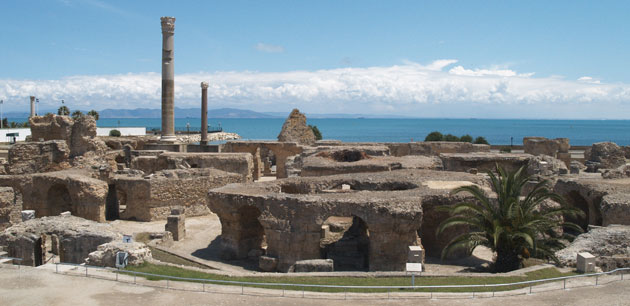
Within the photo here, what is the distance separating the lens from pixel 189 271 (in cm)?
1447

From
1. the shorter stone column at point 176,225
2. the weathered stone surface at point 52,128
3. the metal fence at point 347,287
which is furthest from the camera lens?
the weathered stone surface at point 52,128

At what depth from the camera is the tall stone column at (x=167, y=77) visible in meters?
36.4

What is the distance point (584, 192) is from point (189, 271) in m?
14.8

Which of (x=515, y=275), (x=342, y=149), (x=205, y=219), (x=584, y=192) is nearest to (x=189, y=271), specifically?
(x=515, y=275)

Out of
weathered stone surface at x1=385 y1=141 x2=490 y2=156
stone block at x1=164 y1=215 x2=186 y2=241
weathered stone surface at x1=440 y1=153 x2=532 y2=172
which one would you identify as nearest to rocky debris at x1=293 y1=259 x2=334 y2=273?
stone block at x1=164 y1=215 x2=186 y2=241

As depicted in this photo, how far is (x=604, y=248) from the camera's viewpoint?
14156 mm

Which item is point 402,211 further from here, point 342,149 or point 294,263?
point 342,149

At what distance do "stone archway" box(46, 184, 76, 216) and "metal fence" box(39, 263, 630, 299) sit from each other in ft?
40.2

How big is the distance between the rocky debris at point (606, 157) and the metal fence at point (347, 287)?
26.4m

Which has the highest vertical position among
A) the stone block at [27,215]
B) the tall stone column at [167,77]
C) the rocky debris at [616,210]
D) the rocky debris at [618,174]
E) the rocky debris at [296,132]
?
the tall stone column at [167,77]

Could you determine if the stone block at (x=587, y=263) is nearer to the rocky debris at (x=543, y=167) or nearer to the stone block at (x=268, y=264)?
the stone block at (x=268, y=264)

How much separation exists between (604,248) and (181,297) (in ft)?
35.1

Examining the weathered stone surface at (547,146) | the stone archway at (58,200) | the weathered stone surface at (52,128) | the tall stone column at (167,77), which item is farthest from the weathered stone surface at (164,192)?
the weathered stone surface at (547,146)

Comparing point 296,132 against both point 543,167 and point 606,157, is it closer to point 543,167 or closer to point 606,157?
point 543,167
